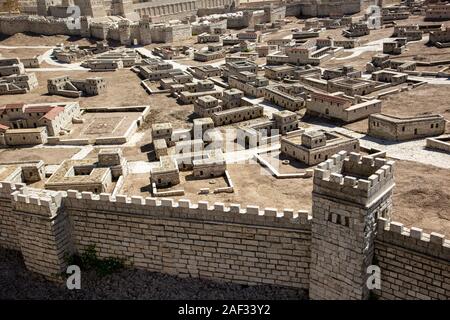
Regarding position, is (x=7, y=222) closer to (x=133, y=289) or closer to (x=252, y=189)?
(x=133, y=289)

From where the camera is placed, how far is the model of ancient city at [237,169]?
1964 cm

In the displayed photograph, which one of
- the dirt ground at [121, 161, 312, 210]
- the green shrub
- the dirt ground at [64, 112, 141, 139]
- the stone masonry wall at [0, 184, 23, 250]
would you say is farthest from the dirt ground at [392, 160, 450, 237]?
the dirt ground at [64, 112, 141, 139]

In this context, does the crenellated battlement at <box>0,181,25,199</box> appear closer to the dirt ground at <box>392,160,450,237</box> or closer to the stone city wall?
the stone city wall

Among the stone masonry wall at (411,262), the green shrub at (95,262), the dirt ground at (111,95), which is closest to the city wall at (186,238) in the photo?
the stone masonry wall at (411,262)

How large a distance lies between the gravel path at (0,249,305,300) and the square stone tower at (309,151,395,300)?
254 cm

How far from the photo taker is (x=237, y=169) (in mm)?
38344

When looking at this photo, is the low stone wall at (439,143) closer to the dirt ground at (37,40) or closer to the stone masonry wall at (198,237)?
the stone masonry wall at (198,237)

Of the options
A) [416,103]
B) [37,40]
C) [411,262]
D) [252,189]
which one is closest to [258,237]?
[411,262]

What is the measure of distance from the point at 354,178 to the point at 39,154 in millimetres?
36279

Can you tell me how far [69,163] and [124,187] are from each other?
6107 mm

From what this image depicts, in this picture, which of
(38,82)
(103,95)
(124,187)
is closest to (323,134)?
(124,187)

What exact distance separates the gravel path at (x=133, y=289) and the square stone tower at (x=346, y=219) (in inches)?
100

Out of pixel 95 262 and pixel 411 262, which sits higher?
pixel 411 262
